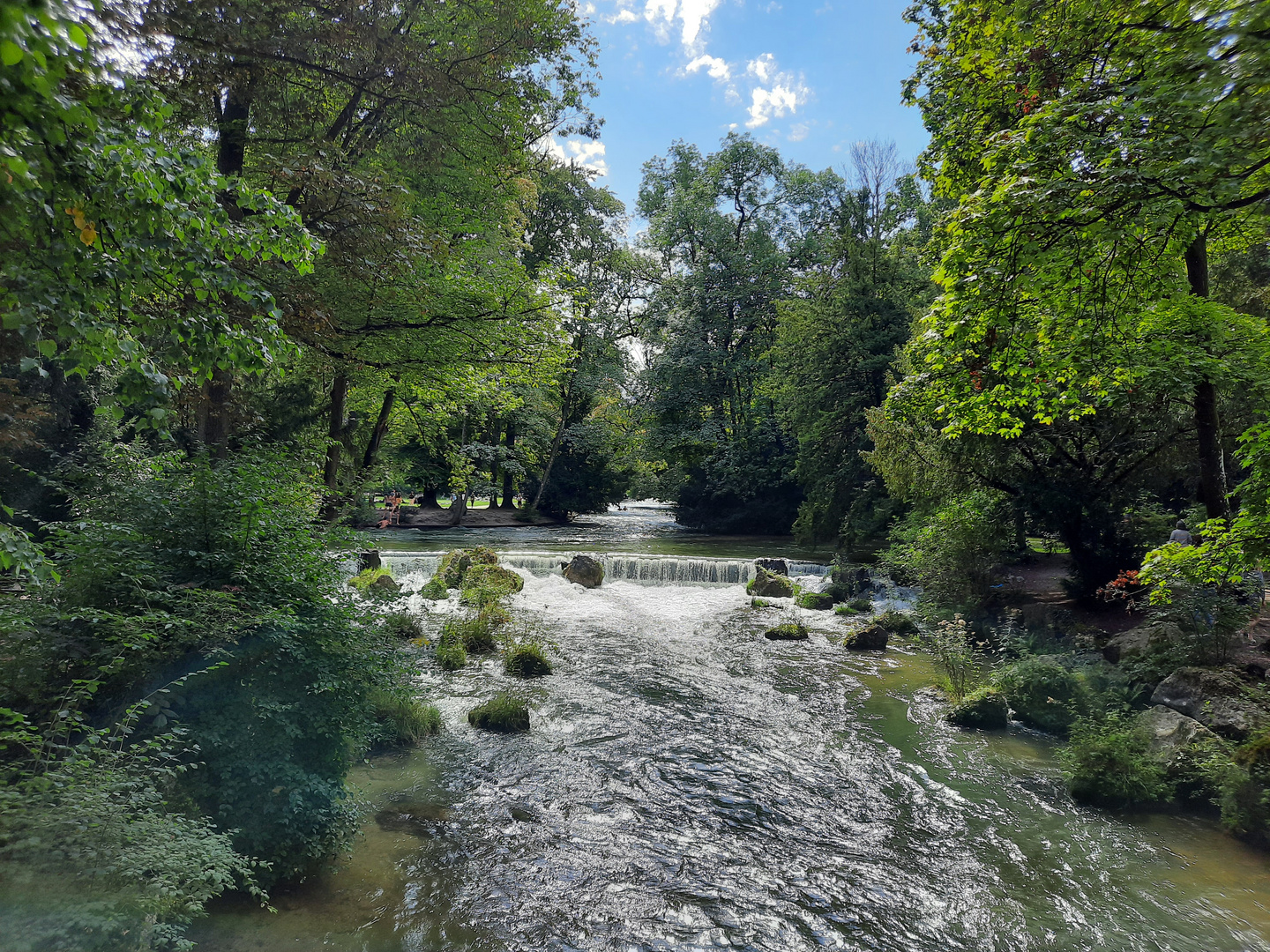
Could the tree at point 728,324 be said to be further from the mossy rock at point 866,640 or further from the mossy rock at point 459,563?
the mossy rock at point 866,640

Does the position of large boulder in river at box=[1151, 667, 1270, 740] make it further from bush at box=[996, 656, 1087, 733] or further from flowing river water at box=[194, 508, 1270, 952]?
flowing river water at box=[194, 508, 1270, 952]

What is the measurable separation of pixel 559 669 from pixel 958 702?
18.5 feet

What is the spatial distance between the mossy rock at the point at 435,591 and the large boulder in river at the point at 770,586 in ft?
25.0

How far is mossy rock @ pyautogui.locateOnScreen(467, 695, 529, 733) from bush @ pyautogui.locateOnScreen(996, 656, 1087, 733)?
6177mm

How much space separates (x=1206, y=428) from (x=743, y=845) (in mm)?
6758

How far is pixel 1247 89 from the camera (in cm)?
382

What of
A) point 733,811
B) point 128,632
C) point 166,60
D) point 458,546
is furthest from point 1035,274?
point 458,546

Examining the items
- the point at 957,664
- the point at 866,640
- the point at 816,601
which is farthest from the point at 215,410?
the point at 816,601

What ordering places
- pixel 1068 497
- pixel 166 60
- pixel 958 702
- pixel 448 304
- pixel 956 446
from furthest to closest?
pixel 956 446
pixel 1068 497
pixel 448 304
pixel 958 702
pixel 166 60

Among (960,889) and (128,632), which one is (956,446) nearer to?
(960,889)

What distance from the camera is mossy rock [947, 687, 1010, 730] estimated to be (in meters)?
7.77

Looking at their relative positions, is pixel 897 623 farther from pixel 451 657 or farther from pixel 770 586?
pixel 451 657

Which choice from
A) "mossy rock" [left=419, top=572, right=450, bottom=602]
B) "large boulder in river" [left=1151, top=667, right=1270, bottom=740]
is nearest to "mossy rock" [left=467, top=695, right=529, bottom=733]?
"mossy rock" [left=419, top=572, right=450, bottom=602]

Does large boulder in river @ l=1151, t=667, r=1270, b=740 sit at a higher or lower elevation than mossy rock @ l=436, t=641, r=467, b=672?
higher
